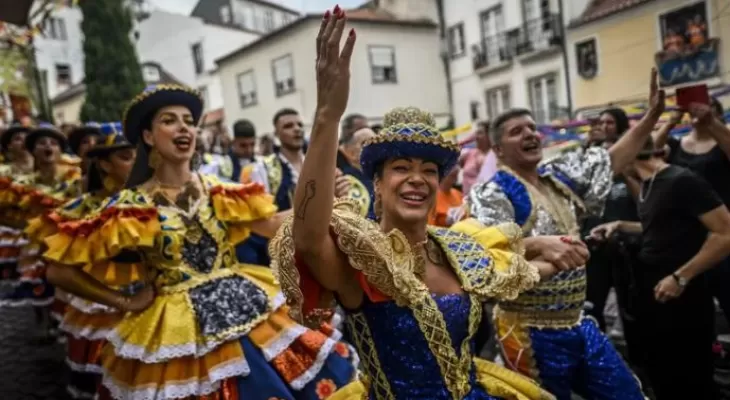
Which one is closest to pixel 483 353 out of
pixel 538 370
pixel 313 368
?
pixel 538 370

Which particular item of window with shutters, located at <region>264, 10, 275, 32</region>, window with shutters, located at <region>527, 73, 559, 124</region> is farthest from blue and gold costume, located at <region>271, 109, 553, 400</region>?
window with shutters, located at <region>264, 10, 275, 32</region>

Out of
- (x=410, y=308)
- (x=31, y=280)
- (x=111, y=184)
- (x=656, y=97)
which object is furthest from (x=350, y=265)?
(x=31, y=280)

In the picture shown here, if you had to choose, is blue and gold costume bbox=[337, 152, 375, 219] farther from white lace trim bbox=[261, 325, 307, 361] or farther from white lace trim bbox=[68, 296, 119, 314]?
white lace trim bbox=[68, 296, 119, 314]

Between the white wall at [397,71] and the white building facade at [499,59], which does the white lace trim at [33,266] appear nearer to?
the white building facade at [499,59]

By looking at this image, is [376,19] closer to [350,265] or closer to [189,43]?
[350,265]

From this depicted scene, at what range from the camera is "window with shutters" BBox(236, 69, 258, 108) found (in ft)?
78.4

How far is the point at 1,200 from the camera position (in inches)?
220

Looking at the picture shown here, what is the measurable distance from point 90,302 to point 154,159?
3.53 feet

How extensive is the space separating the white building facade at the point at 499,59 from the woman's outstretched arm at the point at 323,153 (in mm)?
11330

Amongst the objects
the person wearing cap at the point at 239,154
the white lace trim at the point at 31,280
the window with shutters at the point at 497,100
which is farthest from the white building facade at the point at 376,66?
the white lace trim at the point at 31,280

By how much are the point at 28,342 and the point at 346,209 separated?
18.1ft

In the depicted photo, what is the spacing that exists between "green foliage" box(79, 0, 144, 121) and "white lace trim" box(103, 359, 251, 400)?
16458 mm

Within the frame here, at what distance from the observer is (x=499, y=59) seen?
16.3 m

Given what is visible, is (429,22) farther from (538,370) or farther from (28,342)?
(538,370)
